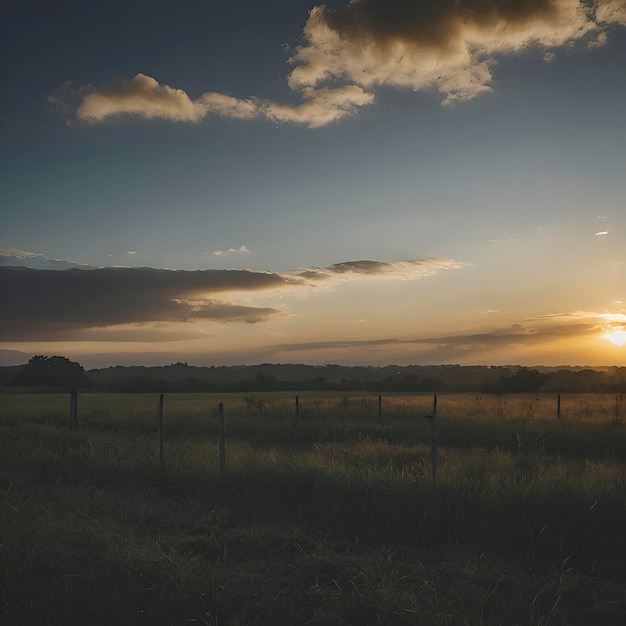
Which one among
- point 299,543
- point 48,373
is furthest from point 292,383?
point 299,543

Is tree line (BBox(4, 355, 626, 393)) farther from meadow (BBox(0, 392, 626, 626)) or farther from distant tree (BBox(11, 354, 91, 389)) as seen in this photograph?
meadow (BBox(0, 392, 626, 626))

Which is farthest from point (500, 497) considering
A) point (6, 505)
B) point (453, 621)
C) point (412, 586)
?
point (6, 505)

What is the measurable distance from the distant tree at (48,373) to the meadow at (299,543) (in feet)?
235

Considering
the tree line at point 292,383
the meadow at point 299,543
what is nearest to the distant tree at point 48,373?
the tree line at point 292,383

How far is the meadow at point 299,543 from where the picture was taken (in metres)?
6.29

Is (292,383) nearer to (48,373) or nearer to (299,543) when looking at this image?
(48,373)

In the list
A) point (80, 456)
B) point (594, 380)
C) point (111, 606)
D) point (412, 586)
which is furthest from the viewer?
point (594, 380)

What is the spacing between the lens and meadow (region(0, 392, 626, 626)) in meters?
6.29

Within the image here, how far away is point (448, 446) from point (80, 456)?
12915 mm

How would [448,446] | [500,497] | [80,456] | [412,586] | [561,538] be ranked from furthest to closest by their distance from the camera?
1. [448,446]
2. [80,456]
3. [500,497]
4. [561,538]
5. [412,586]

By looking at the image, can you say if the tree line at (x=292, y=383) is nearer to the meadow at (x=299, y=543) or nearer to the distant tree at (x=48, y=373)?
the distant tree at (x=48, y=373)

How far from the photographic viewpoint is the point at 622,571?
24.5ft

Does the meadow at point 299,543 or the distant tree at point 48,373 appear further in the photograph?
the distant tree at point 48,373

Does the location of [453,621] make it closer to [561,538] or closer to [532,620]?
[532,620]
